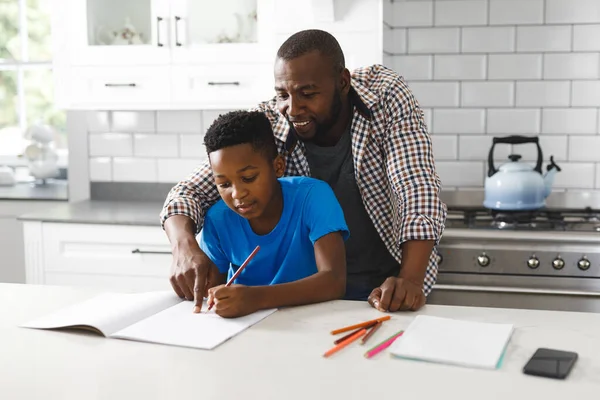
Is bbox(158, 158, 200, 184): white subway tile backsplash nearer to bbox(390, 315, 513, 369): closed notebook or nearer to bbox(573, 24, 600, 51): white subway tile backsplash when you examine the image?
bbox(573, 24, 600, 51): white subway tile backsplash

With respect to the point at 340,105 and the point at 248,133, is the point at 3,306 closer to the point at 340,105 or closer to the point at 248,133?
the point at 248,133

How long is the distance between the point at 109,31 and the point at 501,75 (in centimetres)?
168

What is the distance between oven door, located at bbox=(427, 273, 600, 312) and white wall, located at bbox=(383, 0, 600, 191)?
2.18 feet

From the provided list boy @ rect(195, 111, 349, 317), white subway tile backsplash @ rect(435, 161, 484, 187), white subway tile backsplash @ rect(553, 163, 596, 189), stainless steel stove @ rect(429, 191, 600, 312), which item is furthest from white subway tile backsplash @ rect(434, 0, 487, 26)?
boy @ rect(195, 111, 349, 317)

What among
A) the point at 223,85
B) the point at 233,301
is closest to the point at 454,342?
the point at 233,301

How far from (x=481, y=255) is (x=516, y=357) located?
142 centimetres

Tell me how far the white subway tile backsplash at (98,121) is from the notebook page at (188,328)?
7.19ft

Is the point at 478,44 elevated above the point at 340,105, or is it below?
above

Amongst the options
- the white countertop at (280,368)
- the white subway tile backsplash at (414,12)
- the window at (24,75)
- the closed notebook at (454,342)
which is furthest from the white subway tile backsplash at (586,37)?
the window at (24,75)

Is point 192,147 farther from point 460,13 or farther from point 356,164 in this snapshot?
point 356,164

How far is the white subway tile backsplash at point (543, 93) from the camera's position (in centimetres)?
305

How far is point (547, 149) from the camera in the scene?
3.09m

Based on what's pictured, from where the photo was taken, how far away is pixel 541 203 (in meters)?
2.79

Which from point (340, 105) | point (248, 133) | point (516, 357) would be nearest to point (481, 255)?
point (340, 105)
